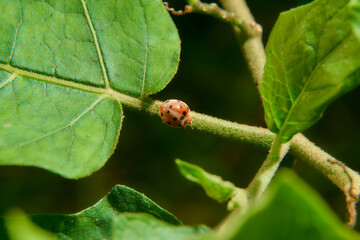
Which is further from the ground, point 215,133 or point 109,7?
point 109,7

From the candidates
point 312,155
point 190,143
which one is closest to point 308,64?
point 312,155

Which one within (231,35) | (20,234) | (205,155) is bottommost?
(205,155)

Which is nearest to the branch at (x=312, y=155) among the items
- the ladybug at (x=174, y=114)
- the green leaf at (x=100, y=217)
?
the ladybug at (x=174, y=114)

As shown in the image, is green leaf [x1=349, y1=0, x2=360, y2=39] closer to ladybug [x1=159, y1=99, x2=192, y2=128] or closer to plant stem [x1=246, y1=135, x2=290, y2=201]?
plant stem [x1=246, y1=135, x2=290, y2=201]

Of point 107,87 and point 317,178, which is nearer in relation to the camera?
point 107,87

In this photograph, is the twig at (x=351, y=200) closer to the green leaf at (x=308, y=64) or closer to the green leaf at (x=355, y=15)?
the green leaf at (x=308, y=64)

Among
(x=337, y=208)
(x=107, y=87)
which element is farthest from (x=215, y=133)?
(x=337, y=208)

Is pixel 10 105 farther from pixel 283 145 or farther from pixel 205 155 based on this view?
pixel 205 155
